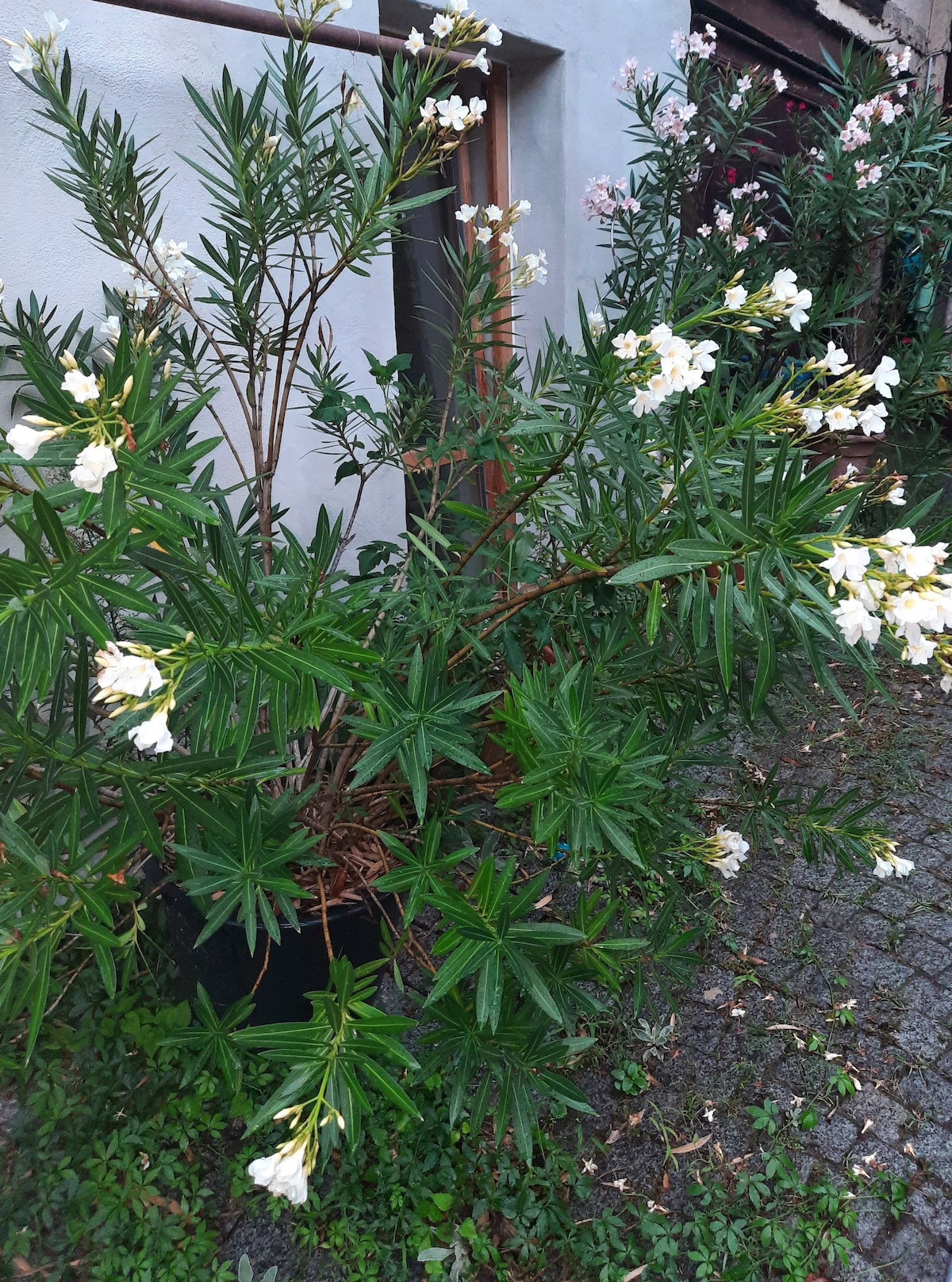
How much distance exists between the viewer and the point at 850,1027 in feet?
7.25

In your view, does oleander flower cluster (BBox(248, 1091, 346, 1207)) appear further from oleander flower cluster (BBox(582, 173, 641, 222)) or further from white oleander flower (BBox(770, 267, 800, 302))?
oleander flower cluster (BBox(582, 173, 641, 222))

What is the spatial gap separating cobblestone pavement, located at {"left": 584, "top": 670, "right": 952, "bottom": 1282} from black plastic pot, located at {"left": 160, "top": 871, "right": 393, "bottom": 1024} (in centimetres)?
76

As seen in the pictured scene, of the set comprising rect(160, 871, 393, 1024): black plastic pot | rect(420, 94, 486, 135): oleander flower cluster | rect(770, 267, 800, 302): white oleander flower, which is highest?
rect(420, 94, 486, 135): oleander flower cluster

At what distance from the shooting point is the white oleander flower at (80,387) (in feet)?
2.88

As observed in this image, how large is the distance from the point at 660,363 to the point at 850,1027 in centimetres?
191

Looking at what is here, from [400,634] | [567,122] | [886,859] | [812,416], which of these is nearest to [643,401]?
[812,416]

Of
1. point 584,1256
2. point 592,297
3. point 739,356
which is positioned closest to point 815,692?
point 739,356

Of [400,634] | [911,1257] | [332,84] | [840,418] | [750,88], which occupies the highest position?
[750,88]

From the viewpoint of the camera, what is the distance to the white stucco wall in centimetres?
194

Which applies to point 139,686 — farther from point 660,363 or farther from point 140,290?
point 140,290

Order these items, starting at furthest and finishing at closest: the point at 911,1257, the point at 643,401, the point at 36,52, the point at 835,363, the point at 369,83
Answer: the point at 369,83 → the point at 911,1257 → the point at 36,52 → the point at 835,363 → the point at 643,401

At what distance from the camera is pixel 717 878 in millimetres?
2715

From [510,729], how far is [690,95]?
3.50m

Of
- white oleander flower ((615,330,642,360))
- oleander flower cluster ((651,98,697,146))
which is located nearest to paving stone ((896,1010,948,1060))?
white oleander flower ((615,330,642,360))
